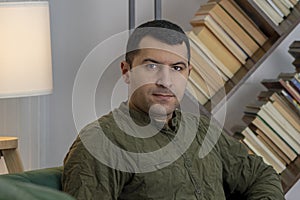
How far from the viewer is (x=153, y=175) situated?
1688 mm

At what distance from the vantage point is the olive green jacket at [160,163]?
1583mm

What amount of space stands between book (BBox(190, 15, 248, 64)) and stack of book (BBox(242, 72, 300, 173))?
20 cm

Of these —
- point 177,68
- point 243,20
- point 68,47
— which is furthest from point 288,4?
point 177,68

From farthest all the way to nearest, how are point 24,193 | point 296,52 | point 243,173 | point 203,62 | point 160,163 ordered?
point 296,52 → point 203,62 → point 243,173 → point 160,163 → point 24,193

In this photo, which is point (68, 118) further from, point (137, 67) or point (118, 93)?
point (137, 67)

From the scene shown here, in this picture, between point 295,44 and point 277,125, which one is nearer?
point 277,125

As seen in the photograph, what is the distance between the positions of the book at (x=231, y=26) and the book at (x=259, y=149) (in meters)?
0.34

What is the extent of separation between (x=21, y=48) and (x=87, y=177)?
0.77 metres

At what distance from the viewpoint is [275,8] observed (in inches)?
106

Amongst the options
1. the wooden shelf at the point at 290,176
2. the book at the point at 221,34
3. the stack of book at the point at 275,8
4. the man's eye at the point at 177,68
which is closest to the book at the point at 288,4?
the stack of book at the point at 275,8

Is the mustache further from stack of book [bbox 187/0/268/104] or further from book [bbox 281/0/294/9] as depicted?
book [bbox 281/0/294/9]

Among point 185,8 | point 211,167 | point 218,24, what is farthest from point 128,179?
point 185,8

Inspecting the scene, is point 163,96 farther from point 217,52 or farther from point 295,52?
point 295,52

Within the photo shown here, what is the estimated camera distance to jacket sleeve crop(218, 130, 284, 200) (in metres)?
1.91
